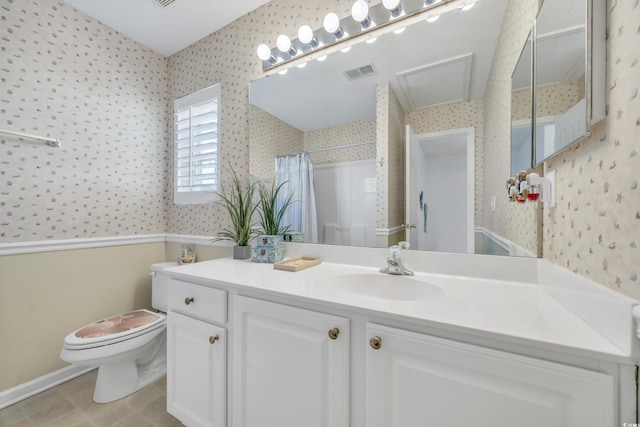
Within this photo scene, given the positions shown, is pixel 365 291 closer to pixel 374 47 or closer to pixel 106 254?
pixel 374 47

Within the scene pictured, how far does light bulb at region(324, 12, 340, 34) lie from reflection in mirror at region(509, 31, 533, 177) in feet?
2.79

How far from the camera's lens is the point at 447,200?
1.16 metres

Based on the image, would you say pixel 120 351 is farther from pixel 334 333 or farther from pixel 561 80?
pixel 561 80

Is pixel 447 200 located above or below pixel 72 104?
below

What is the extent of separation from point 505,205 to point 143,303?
248 cm

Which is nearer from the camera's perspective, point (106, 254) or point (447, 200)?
point (447, 200)

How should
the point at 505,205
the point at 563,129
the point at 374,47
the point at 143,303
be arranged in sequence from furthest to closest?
the point at 143,303
the point at 374,47
the point at 505,205
the point at 563,129

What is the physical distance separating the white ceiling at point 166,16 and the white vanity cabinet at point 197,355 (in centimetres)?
170

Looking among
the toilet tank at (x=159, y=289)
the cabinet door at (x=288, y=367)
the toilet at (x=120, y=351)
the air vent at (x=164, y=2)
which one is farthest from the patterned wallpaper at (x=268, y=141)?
the toilet at (x=120, y=351)

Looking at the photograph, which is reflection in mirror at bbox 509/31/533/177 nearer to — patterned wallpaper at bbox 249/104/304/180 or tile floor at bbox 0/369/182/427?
patterned wallpaper at bbox 249/104/304/180

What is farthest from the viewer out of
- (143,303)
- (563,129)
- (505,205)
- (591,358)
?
(143,303)

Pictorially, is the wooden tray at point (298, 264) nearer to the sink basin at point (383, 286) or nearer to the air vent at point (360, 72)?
the sink basin at point (383, 286)

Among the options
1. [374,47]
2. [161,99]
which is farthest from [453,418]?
[161,99]

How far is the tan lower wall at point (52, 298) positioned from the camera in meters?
1.45
